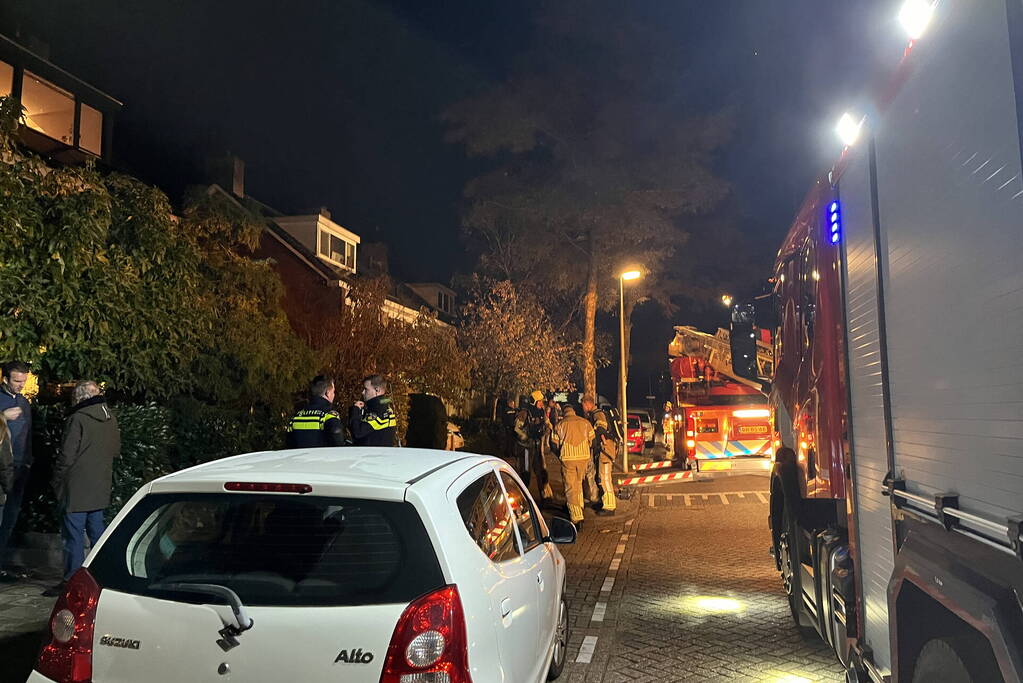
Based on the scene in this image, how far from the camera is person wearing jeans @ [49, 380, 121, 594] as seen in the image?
643 cm

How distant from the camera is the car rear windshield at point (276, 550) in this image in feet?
9.01

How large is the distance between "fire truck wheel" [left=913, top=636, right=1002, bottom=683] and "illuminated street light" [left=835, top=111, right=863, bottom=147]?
217 cm

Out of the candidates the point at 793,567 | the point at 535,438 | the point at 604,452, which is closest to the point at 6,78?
the point at 535,438

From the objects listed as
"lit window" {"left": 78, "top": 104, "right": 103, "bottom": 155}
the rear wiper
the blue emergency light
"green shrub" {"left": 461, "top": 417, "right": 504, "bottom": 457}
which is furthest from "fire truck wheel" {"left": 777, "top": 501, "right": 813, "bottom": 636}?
"lit window" {"left": 78, "top": 104, "right": 103, "bottom": 155}

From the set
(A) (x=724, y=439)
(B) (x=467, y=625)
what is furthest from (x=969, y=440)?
(A) (x=724, y=439)

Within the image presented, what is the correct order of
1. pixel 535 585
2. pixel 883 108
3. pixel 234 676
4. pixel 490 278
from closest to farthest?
pixel 234 676
pixel 883 108
pixel 535 585
pixel 490 278

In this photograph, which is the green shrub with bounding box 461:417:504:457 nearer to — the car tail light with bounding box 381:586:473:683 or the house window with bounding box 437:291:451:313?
the house window with bounding box 437:291:451:313

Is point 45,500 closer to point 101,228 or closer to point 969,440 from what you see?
point 101,228

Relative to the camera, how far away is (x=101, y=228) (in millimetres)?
7488

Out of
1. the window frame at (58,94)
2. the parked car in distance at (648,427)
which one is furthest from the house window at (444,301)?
the window frame at (58,94)

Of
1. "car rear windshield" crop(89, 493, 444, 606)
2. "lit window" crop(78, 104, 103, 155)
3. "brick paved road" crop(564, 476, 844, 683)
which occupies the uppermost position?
"lit window" crop(78, 104, 103, 155)

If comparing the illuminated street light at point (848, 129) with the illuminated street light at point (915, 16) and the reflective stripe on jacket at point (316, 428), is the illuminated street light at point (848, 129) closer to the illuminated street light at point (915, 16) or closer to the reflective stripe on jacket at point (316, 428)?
the illuminated street light at point (915, 16)

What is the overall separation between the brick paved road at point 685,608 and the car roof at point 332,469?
2.25m

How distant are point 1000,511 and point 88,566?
3.01 metres
